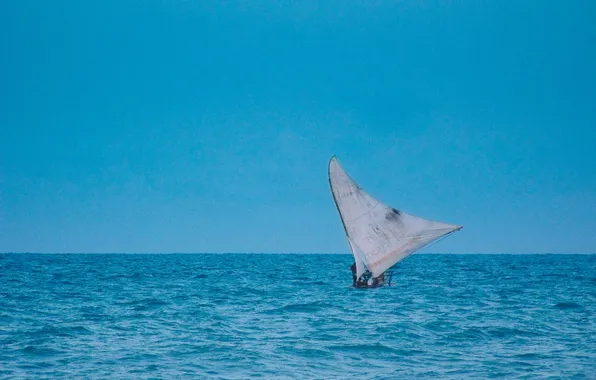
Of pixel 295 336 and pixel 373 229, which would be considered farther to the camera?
pixel 373 229

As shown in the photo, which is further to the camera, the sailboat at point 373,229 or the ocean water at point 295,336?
the sailboat at point 373,229

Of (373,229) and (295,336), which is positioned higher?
(373,229)

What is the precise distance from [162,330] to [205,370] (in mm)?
5401

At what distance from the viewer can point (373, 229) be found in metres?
32.2

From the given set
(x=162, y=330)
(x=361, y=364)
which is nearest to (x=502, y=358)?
(x=361, y=364)

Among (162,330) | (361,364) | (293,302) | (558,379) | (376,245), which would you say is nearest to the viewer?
(558,379)

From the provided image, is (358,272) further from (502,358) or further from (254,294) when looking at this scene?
(502,358)

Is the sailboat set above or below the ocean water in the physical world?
above

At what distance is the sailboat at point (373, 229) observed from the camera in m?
31.7

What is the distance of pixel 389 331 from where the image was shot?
1988cm

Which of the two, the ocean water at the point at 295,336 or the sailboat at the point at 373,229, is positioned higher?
the sailboat at the point at 373,229

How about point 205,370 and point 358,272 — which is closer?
point 205,370

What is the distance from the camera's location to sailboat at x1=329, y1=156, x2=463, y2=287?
31656mm

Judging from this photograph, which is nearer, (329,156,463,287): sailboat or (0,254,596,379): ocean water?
(0,254,596,379): ocean water
